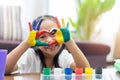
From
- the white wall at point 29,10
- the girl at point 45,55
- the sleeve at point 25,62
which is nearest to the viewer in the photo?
the girl at point 45,55

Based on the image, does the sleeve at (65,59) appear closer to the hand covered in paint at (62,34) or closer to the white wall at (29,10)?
the hand covered in paint at (62,34)

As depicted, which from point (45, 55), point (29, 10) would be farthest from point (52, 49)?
point (29, 10)

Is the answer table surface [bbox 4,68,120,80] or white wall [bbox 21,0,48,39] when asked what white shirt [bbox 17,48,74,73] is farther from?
white wall [bbox 21,0,48,39]

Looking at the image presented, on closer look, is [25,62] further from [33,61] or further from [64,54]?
[64,54]

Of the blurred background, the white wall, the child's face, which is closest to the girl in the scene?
the child's face

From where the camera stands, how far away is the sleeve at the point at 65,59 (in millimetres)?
1192

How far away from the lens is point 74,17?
3.33 m

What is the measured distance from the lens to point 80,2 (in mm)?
3143

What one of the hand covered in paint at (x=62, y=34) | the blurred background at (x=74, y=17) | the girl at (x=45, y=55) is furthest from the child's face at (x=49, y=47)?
the blurred background at (x=74, y=17)

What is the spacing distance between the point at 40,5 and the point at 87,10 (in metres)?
0.61

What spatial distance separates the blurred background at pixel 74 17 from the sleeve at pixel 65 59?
1.78 metres

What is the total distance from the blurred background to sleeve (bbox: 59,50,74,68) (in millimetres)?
1785

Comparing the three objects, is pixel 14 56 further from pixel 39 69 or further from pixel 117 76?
pixel 117 76

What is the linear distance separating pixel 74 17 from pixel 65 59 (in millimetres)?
2156
